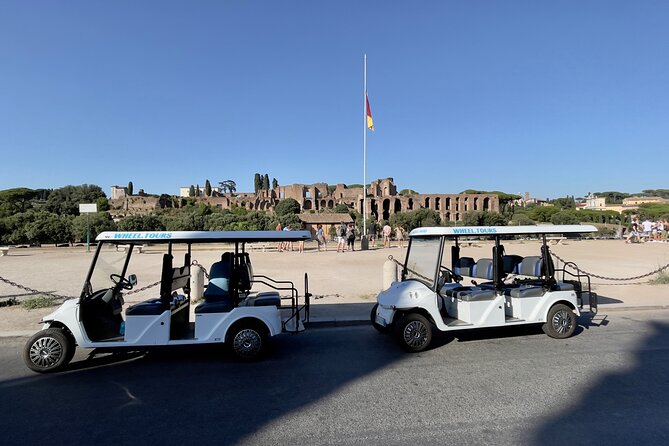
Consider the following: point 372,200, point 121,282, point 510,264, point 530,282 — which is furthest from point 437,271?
point 372,200

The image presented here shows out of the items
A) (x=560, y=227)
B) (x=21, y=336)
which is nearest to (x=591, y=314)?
(x=560, y=227)

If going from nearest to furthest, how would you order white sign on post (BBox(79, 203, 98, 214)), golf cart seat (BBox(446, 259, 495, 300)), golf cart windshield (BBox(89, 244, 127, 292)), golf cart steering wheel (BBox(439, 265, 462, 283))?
golf cart windshield (BBox(89, 244, 127, 292)) → golf cart seat (BBox(446, 259, 495, 300)) → golf cart steering wheel (BBox(439, 265, 462, 283)) → white sign on post (BBox(79, 203, 98, 214))

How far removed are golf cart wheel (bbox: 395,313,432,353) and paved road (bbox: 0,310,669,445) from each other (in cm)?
19

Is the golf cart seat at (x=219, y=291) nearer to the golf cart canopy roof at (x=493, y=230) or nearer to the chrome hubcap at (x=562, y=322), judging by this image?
the golf cart canopy roof at (x=493, y=230)

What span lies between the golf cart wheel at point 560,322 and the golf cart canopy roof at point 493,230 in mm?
1284

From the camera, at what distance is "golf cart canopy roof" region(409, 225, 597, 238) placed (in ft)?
21.4

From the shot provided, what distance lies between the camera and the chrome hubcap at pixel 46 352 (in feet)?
17.6

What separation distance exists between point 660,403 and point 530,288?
2.66 meters

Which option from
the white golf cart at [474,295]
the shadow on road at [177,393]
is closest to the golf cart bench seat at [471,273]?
the white golf cart at [474,295]

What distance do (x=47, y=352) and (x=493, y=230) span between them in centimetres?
677

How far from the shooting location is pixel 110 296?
593 centimetres

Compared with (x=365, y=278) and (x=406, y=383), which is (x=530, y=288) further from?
(x=365, y=278)

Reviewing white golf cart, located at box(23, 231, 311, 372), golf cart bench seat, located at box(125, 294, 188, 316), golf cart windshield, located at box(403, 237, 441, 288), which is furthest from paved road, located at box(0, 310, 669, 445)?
golf cart windshield, located at box(403, 237, 441, 288)

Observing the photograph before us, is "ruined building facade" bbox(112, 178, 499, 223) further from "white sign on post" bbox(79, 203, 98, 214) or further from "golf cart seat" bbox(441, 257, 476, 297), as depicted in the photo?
"golf cart seat" bbox(441, 257, 476, 297)
